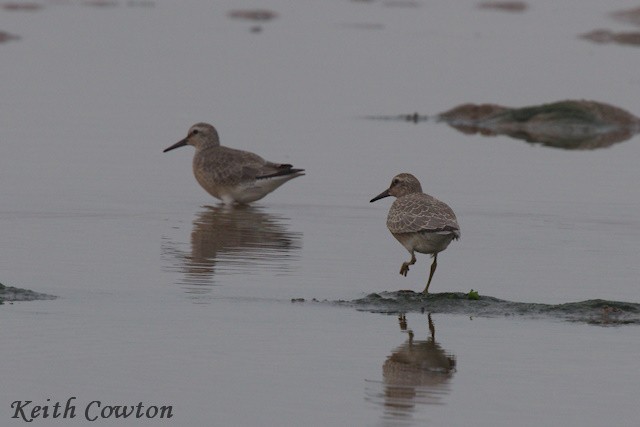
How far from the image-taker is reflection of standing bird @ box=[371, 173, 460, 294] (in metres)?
13.5

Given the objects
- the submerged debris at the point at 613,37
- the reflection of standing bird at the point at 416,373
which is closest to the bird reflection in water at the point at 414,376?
the reflection of standing bird at the point at 416,373

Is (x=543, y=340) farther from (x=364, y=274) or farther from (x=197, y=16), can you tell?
(x=197, y=16)

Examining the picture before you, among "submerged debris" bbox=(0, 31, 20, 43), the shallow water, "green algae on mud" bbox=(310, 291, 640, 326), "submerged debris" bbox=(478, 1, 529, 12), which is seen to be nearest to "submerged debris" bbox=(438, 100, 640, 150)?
the shallow water

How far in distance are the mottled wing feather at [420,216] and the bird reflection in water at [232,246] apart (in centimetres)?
136

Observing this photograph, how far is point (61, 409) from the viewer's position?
32.2 ft

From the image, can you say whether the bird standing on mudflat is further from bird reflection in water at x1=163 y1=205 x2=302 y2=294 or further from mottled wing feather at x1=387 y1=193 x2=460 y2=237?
mottled wing feather at x1=387 y1=193 x2=460 y2=237

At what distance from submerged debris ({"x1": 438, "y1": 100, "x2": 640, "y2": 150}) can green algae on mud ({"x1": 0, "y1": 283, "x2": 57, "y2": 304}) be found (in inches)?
632

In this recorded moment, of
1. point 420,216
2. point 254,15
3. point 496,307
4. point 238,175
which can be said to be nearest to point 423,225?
point 420,216

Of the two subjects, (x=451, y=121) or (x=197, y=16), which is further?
(x=197, y=16)

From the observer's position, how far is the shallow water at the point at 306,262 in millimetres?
10508

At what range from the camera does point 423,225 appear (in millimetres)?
13617

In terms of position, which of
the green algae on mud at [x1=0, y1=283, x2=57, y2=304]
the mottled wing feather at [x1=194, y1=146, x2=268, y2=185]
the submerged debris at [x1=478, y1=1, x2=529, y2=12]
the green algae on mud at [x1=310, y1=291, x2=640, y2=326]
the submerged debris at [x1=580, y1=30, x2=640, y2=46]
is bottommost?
the green algae on mud at [x1=0, y1=283, x2=57, y2=304]

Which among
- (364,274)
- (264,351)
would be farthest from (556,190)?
(264,351)

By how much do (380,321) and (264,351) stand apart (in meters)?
1.58
